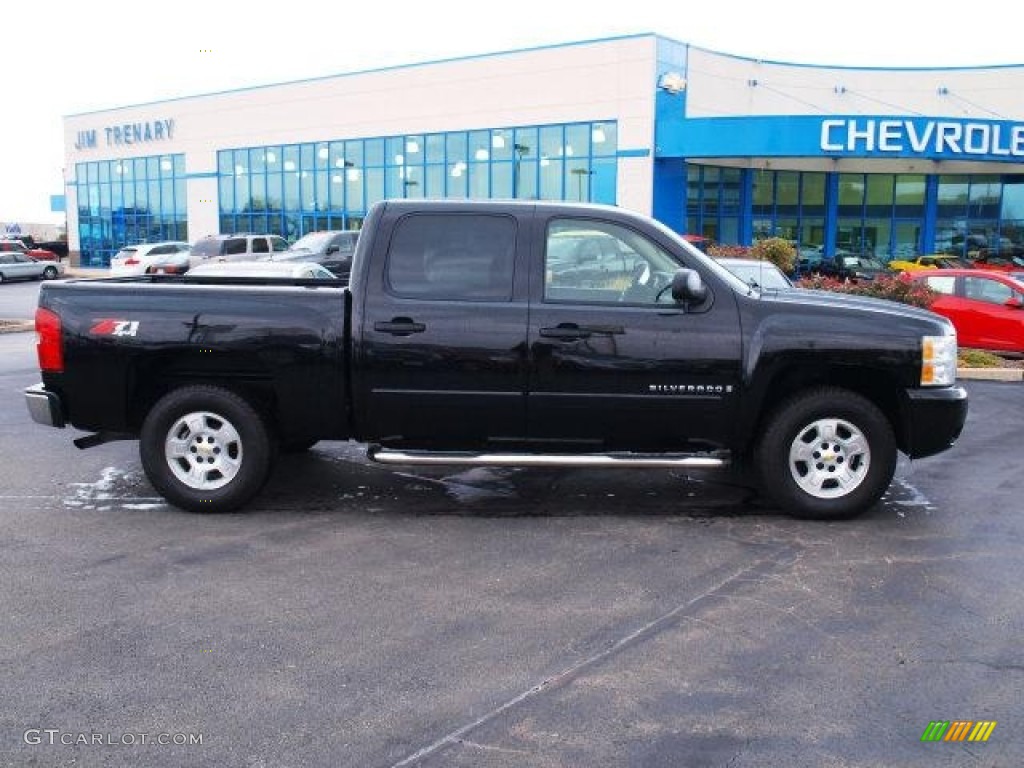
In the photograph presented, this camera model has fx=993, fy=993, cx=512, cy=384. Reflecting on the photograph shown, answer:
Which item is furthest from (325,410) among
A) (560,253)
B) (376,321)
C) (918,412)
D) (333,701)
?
(918,412)

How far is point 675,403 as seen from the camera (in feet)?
20.4

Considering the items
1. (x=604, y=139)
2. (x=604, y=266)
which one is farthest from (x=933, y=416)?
(x=604, y=139)

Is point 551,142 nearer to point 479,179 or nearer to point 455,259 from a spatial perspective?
point 479,179

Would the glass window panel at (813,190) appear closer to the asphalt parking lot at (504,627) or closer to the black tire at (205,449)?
the asphalt parking lot at (504,627)

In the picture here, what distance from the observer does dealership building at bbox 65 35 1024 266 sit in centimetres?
3272

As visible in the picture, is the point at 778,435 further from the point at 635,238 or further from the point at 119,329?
the point at 119,329

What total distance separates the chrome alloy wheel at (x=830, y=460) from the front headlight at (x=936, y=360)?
578 mm

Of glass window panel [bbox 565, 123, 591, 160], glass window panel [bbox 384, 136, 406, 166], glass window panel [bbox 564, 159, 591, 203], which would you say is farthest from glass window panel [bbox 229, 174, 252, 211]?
glass window panel [bbox 564, 159, 591, 203]

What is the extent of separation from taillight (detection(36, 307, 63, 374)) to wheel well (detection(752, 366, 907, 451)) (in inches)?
178

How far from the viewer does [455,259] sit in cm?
635

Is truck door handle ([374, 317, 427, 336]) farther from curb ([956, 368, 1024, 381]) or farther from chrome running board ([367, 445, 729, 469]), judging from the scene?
curb ([956, 368, 1024, 381])

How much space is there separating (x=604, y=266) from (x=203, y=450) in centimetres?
286

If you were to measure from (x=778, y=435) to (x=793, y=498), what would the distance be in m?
0.42

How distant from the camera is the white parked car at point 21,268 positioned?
44.8 m
